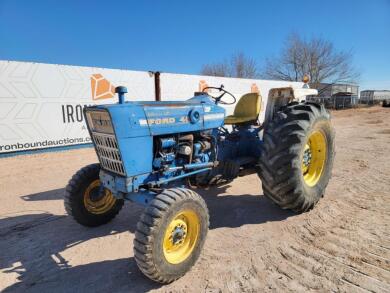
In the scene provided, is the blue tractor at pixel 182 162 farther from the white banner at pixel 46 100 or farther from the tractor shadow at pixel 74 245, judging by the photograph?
the white banner at pixel 46 100

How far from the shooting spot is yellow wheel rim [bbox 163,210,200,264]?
273cm

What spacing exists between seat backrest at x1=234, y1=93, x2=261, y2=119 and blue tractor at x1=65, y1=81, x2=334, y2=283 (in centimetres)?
2

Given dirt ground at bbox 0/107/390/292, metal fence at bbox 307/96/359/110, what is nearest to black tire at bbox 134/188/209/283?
dirt ground at bbox 0/107/390/292

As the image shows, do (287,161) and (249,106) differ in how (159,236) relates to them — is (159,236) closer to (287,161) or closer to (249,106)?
(287,161)

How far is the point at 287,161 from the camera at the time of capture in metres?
3.57

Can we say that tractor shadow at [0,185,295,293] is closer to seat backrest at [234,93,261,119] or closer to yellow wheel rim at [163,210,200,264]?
yellow wheel rim at [163,210,200,264]

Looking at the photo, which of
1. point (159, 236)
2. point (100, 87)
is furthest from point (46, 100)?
point (159, 236)

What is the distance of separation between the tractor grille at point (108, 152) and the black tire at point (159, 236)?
585mm

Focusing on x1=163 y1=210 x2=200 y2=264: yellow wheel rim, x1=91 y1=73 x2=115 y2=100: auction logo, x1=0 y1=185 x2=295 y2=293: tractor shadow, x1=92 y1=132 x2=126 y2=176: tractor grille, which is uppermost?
x1=91 y1=73 x2=115 y2=100: auction logo

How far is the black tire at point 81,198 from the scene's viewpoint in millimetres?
3545

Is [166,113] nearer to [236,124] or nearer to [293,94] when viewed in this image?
[236,124]

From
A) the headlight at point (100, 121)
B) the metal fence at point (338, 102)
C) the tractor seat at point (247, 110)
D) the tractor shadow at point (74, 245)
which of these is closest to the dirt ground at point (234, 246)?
the tractor shadow at point (74, 245)

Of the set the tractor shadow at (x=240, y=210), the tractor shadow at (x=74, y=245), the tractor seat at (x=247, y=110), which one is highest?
the tractor seat at (x=247, y=110)

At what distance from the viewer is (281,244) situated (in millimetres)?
3254
